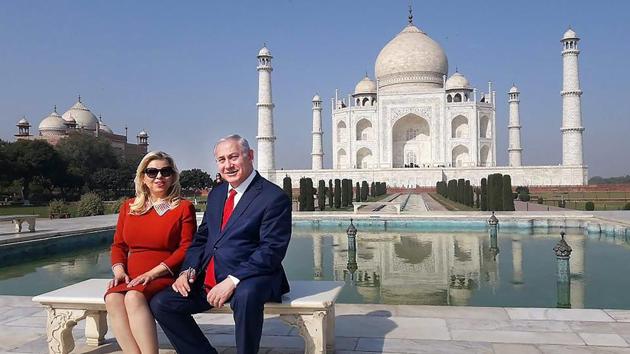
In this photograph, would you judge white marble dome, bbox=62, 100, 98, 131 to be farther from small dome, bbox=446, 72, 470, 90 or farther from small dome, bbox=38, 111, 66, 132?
small dome, bbox=446, 72, 470, 90

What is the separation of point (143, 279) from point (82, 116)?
46484 mm

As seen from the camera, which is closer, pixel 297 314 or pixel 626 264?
pixel 297 314

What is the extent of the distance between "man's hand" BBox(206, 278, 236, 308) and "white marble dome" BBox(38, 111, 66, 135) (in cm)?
4296

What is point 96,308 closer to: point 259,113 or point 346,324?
point 346,324

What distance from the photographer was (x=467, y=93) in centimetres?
3650

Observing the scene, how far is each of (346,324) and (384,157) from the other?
3229 centimetres

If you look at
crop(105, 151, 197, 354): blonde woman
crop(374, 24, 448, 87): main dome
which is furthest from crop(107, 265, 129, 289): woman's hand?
crop(374, 24, 448, 87): main dome

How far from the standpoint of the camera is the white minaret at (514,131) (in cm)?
3566

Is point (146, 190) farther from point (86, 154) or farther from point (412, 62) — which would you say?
point (412, 62)

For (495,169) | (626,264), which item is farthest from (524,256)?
(495,169)

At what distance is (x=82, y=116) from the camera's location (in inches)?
1748

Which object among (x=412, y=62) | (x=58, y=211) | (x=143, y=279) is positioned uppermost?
(x=412, y=62)

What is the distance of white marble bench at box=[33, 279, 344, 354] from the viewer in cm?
236

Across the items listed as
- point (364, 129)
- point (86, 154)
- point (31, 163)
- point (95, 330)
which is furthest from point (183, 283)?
point (364, 129)
